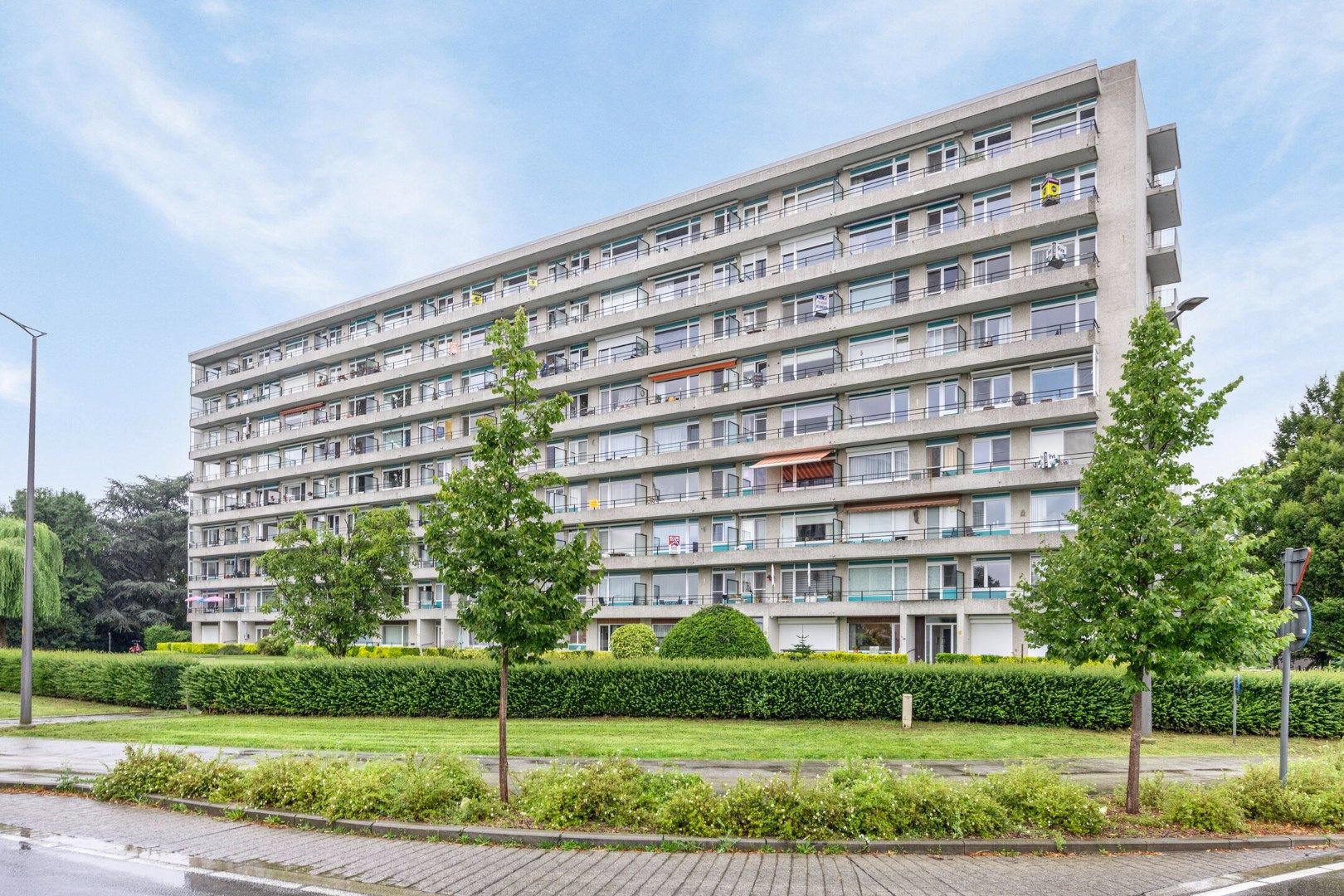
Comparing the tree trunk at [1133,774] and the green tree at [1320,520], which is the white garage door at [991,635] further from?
the tree trunk at [1133,774]

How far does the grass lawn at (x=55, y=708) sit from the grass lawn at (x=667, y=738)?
430 centimetres

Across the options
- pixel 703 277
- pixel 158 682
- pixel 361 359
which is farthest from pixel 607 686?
pixel 361 359

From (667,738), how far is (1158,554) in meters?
12.5

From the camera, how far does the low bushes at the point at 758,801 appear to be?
408 inches

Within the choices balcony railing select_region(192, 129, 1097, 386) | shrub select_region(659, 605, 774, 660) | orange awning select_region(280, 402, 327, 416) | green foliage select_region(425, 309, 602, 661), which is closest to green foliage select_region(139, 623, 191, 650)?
orange awning select_region(280, 402, 327, 416)

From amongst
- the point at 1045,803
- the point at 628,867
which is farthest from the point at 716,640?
the point at 628,867

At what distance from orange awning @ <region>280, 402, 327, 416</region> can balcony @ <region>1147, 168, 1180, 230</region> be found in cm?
5610

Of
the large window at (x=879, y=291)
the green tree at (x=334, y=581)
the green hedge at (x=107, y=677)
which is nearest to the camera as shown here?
the green hedge at (x=107, y=677)

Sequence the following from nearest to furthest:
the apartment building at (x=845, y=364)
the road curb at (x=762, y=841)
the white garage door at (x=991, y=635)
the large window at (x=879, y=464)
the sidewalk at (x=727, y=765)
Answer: the road curb at (x=762, y=841), the sidewalk at (x=727, y=765), the apartment building at (x=845, y=364), the white garage door at (x=991, y=635), the large window at (x=879, y=464)

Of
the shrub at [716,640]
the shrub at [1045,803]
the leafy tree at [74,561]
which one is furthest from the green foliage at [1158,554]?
the leafy tree at [74,561]

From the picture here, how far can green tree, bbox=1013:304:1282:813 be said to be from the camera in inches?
449

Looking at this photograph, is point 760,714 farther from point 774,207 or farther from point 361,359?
point 361,359

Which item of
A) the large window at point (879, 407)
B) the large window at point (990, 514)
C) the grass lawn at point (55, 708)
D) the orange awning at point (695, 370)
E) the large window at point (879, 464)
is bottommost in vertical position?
the grass lawn at point (55, 708)

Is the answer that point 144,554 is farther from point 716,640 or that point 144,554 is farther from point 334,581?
point 716,640
